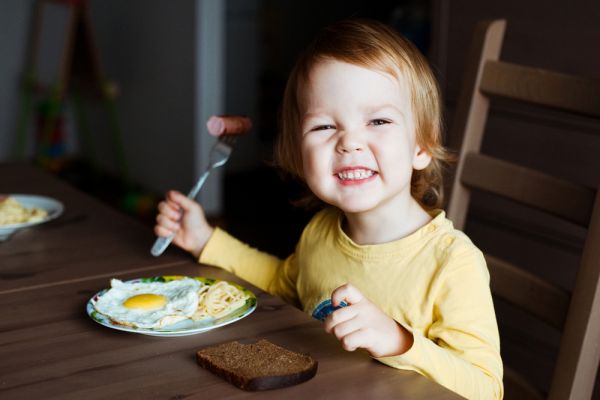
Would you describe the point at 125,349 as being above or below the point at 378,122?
below

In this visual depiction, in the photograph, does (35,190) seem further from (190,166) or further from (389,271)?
(190,166)

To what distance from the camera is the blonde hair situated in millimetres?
1128

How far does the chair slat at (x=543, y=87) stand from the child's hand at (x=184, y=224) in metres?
0.57

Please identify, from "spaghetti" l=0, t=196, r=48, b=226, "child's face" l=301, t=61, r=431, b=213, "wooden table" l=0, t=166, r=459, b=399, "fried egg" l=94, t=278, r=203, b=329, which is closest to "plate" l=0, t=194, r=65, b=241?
"spaghetti" l=0, t=196, r=48, b=226

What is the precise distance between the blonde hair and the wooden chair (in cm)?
17

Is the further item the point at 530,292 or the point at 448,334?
the point at 530,292

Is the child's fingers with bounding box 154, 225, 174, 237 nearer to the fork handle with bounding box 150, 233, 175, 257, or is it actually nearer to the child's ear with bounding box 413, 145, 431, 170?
the fork handle with bounding box 150, 233, 175, 257

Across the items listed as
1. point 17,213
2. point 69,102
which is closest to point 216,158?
point 17,213

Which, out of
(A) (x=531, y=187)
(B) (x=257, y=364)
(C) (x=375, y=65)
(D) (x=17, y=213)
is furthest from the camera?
(D) (x=17, y=213)

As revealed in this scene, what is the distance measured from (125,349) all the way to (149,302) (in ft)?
0.39

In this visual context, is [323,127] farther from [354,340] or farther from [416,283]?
[354,340]

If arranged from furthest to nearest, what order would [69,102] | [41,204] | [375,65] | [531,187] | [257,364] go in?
[69,102]
[41,204]
[531,187]
[375,65]
[257,364]

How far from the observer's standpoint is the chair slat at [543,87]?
127 centimetres

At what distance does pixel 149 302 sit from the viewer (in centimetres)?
106
